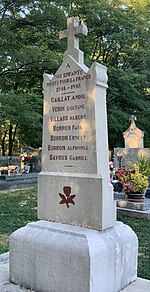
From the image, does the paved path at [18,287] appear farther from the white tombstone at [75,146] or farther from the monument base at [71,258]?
the white tombstone at [75,146]

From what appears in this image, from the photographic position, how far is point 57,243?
3.33 metres

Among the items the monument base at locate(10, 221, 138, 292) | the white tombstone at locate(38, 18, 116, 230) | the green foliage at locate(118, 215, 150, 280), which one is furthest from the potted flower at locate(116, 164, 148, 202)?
the white tombstone at locate(38, 18, 116, 230)

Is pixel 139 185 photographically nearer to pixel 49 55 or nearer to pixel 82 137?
pixel 82 137

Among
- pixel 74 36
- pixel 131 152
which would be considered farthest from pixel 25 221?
pixel 131 152

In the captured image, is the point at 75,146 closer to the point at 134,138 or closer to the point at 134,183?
the point at 134,183

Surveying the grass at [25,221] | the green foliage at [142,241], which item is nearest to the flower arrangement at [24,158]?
the grass at [25,221]

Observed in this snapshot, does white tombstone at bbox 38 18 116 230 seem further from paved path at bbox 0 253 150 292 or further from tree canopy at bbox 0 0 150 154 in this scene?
tree canopy at bbox 0 0 150 154

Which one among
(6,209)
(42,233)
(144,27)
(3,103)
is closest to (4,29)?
(3,103)

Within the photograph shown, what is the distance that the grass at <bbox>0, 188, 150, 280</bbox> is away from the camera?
482 cm

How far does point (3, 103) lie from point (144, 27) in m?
13.3

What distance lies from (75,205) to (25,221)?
343cm

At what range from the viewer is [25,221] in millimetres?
6703

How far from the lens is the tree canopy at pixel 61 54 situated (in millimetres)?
15023

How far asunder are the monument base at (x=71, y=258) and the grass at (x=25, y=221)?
0.92 metres
